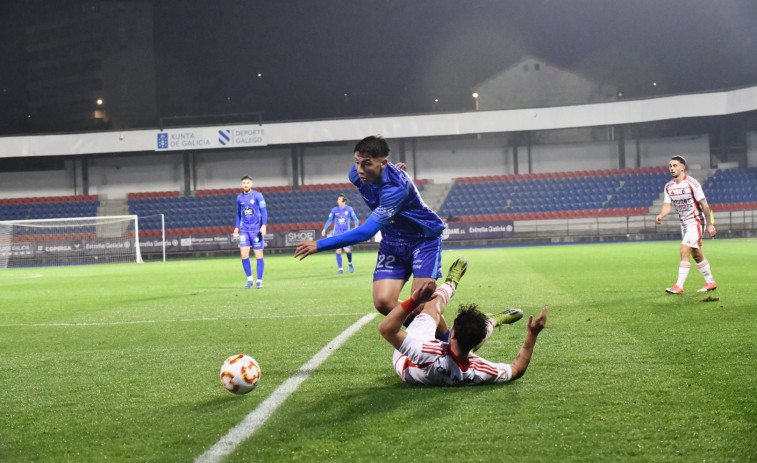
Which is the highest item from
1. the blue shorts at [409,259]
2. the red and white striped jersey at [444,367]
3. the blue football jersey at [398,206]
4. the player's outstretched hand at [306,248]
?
the blue football jersey at [398,206]

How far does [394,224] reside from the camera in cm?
583

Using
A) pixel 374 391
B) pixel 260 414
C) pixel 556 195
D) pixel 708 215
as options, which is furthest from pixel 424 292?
pixel 556 195

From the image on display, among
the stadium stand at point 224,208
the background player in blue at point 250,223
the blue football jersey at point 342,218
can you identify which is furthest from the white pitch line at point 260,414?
the stadium stand at point 224,208

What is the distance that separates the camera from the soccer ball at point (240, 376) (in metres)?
4.66

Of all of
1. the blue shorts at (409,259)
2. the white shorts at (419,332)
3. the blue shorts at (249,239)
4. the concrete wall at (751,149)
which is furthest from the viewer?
the concrete wall at (751,149)

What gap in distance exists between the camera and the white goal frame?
3222cm

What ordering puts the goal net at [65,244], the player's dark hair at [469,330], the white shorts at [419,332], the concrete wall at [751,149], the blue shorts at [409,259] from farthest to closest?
1. the concrete wall at [751,149]
2. the goal net at [65,244]
3. the blue shorts at [409,259]
4. the white shorts at [419,332]
5. the player's dark hair at [469,330]

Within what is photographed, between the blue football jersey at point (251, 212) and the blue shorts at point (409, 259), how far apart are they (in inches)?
364

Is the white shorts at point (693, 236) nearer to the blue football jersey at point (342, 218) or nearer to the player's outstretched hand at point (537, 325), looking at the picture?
the player's outstretched hand at point (537, 325)

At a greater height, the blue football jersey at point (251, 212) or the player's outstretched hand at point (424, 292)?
the blue football jersey at point (251, 212)

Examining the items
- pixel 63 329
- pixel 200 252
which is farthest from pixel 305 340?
pixel 200 252

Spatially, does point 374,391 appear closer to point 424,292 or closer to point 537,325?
point 424,292

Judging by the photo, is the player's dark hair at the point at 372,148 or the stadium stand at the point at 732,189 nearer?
the player's dark hair at the point at 372,148

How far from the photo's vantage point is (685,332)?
22.0ft
